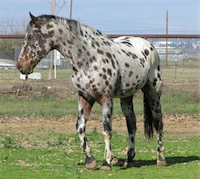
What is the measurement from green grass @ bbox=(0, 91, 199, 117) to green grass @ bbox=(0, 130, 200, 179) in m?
3.17

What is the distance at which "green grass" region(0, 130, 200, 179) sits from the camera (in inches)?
363

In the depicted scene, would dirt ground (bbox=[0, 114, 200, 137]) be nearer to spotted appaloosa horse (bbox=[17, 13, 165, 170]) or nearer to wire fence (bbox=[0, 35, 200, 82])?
spotted appaloosa horse (bbox=[17, 13, 165, 170])

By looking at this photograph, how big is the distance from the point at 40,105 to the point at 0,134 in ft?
17.1

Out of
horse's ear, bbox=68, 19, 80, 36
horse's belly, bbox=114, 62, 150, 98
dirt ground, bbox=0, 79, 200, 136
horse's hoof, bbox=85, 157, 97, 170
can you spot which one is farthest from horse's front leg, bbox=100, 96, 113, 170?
dirt ground, bbox=0, 79, 200, 136

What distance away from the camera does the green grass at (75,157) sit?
→ 923 cm

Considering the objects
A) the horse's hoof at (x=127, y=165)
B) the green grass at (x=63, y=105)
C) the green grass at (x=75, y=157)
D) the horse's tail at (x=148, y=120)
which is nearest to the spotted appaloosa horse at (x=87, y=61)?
the green grass at (x=75, y=157)

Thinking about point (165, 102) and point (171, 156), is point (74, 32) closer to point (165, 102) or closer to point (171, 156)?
point (171, 156)

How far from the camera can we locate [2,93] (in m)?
21.0

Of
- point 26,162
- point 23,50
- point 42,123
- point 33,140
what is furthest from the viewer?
point 42,123

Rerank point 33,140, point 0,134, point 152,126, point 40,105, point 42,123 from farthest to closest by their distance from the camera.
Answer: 1. point 40,105
2. point 42,123
3. point 0,134
4. point 33,140
5. point 152,126

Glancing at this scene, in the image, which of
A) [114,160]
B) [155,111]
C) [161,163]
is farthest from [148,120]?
[114,160]

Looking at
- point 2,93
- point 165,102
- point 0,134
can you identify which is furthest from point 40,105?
point 0,134

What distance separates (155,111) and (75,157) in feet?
5.10

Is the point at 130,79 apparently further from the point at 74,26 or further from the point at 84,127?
the point at 74,26
